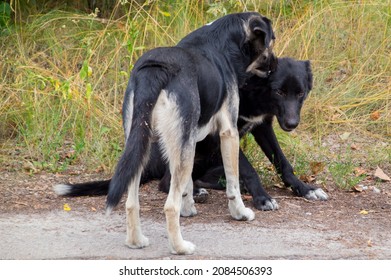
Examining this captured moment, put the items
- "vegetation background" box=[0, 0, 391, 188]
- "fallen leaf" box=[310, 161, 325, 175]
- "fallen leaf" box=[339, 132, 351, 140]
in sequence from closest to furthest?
1. "fallen leaf" box=[310, 161, 325, 175]
2. "vegetation background" box=[0, 0, 391, 188]
3. "fallen leaf" box=[339, 132, 351, 140]

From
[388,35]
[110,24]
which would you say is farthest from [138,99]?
[388,35]

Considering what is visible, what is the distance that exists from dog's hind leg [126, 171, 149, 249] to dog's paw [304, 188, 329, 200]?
184cm

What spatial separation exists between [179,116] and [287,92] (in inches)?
66.5

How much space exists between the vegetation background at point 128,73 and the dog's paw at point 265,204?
2.87 feet

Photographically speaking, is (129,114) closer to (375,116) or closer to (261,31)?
(261,31)

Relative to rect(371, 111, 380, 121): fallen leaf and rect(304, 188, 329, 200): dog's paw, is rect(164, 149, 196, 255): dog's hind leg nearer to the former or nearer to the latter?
rect(304, 188, 329, 200): dog's paw

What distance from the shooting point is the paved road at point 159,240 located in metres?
4.66

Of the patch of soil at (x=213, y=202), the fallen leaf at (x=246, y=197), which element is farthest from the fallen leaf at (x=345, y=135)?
the fallen leaf at (x=246, y=197)

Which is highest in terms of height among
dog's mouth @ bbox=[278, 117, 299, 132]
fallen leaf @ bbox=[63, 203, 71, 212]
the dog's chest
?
dog's mouth @ bbox=[278, 117, 299, 132]

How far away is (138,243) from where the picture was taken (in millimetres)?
4711

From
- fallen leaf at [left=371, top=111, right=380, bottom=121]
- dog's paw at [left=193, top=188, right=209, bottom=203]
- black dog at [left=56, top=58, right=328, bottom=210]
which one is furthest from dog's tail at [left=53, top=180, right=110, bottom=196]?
fallen leaf at [left=371, top=111, right=380, bottom=121]

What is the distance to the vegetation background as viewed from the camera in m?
7.00

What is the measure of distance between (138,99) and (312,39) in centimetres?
442

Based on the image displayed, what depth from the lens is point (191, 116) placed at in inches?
181
